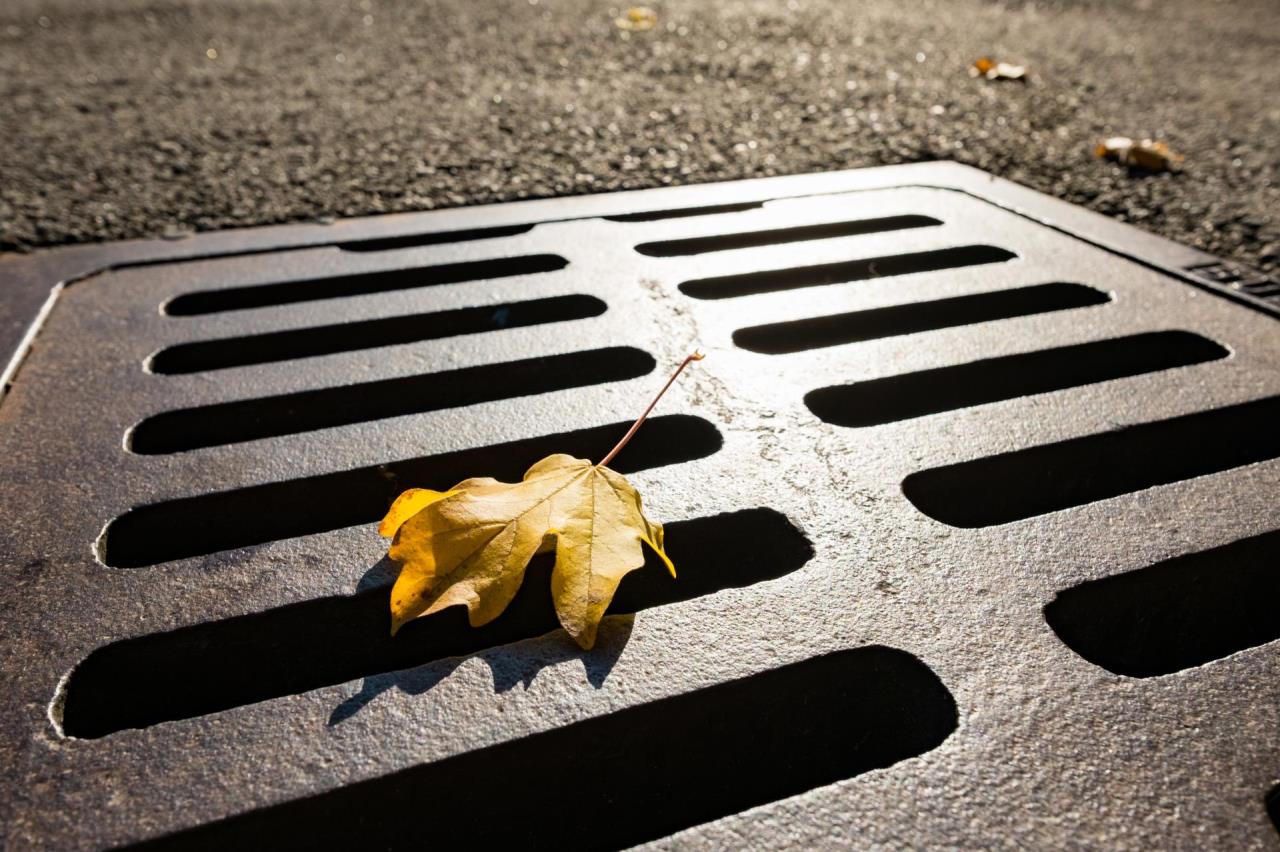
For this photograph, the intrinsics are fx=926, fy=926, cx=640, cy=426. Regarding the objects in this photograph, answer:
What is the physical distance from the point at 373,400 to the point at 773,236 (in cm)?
71

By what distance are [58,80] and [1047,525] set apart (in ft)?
9.07

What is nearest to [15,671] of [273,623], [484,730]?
[273,623]

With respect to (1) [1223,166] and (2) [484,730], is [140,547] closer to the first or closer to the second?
(2) [484,730]

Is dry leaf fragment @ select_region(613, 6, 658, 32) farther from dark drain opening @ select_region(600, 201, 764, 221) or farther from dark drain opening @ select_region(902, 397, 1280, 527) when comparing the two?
dark drain opening @ select_region(902, 397, 1280, 527)

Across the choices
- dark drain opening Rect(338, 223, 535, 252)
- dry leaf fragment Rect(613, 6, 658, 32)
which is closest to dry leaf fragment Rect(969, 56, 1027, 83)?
dry leaf fragment Rect(613, 6, 658, 32)

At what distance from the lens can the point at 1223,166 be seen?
6.38 ft

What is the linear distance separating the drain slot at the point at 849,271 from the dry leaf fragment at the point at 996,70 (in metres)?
1.47

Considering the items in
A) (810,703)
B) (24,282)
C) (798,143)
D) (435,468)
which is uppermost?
(798,143)

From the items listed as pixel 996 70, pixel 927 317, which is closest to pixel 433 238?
pixel 927 317

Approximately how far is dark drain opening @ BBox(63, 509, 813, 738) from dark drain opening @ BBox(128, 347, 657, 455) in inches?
12.1

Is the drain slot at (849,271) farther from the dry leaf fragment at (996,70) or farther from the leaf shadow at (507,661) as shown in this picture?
the dry leaf fragment at (996,70)

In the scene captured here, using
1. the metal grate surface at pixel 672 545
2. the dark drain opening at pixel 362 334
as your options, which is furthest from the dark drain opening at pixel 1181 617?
the dark drain opening at pixel 362 334

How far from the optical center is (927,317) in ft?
4.71

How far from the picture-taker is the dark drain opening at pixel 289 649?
2.56 ft
